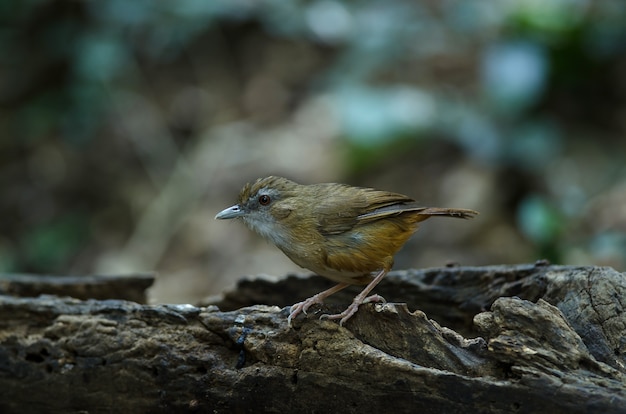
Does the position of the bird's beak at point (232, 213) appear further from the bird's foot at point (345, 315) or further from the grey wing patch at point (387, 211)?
the bird's foot at point (345, 315)

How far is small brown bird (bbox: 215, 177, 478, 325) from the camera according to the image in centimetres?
369

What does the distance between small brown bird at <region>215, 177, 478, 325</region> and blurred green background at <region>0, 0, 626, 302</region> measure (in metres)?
2.68

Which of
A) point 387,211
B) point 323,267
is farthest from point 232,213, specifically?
point 387,211

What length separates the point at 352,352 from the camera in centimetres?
311

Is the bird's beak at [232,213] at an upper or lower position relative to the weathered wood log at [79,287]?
upper

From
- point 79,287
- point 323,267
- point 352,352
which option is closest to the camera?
point 352,352

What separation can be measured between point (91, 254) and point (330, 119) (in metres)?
3.12

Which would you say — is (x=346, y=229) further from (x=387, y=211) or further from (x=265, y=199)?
(x=265, y=199)

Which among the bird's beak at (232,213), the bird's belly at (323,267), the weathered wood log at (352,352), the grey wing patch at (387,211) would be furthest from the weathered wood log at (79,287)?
the grey wing patch at (387,211)

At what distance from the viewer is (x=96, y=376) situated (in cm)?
351

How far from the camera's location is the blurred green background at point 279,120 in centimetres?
769

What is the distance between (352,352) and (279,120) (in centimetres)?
657

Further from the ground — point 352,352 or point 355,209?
point 355,209

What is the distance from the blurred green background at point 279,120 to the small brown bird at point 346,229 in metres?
2.68
